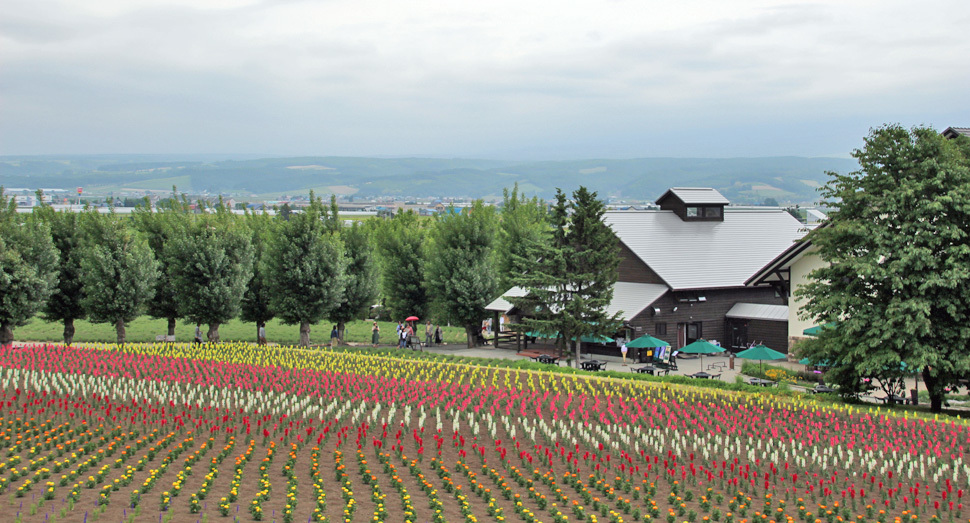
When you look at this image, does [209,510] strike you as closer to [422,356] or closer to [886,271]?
[886,271]

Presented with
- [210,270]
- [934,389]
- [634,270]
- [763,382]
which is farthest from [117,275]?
[934,389]

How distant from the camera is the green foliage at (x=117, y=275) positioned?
4072cm

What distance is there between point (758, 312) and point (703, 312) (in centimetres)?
269

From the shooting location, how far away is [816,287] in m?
26.6

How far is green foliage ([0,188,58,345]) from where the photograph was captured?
38.8m

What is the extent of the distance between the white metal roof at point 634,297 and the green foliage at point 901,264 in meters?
14.6

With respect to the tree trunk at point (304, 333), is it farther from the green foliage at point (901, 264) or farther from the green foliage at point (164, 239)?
the green foliage at point (901, 264)

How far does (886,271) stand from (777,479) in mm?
10549

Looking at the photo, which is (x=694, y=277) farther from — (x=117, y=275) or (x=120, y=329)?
(x=120, y=329)

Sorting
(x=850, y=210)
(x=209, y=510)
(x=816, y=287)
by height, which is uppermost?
(x=850, y=210)

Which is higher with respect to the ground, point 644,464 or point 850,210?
point 850,210

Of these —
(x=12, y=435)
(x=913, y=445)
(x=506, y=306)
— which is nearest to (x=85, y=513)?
(x=12, y=435)

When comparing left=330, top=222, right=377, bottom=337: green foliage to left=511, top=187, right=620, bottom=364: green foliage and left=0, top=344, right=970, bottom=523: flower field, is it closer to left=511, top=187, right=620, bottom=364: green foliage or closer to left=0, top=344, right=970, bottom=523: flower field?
left=511, top=187, right=620, bottom=364: green foliage

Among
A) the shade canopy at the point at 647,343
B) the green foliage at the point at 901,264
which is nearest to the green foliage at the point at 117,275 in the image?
the shade canopy at the point at 647,343
